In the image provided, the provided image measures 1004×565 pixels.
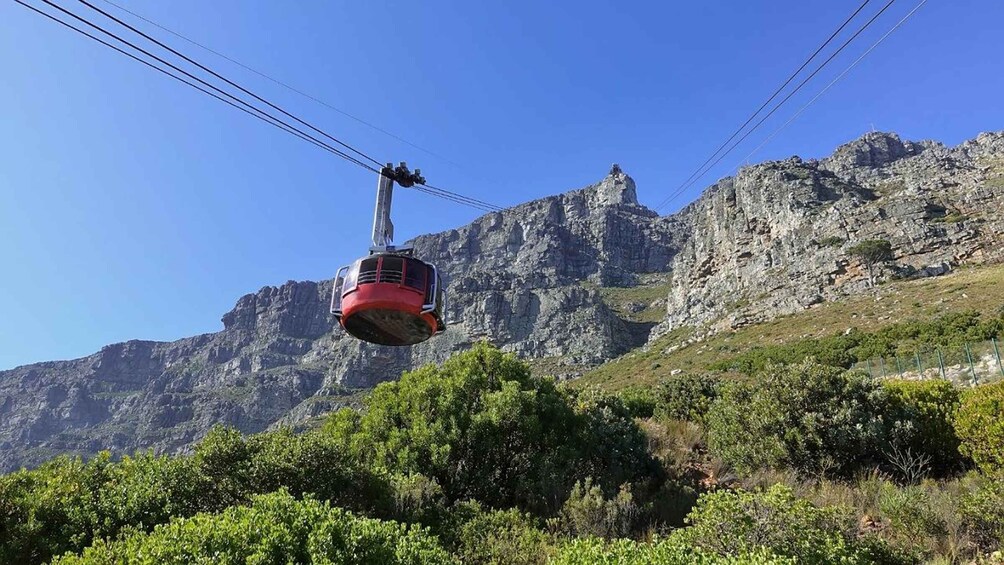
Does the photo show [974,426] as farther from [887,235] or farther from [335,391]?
[335,391]

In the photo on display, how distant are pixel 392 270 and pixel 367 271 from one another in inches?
17.7

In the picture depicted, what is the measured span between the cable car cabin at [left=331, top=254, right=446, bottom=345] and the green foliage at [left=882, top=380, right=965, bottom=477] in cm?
1049

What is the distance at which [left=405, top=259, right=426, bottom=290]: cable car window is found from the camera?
27.6ft

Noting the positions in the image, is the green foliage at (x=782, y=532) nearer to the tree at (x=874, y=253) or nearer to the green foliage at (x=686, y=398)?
the green foliage at (x=686, y=398)

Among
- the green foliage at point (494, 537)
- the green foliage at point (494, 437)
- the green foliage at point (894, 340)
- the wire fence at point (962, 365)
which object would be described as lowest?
the green foliage at point (494, 537)

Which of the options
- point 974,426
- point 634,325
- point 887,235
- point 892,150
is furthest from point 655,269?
point 974,426

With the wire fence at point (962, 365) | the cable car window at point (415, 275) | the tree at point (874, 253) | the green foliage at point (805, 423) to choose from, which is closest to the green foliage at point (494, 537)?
the cable car window at point (415, 275)

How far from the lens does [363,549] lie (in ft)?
18.1

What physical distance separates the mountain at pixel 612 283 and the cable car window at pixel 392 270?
38.5 m

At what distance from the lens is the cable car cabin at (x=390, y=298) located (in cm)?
827

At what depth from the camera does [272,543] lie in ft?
17.2

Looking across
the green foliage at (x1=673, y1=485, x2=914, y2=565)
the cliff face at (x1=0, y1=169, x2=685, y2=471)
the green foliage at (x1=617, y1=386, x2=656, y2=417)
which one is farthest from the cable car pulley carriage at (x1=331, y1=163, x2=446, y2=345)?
the cliff face at (x1=0, y1=169, x2=685, y2=471)

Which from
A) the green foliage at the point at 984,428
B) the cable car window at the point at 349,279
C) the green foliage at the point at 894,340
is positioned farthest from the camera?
the green foliage at the point at 894,340

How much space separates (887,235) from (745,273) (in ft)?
84.0
